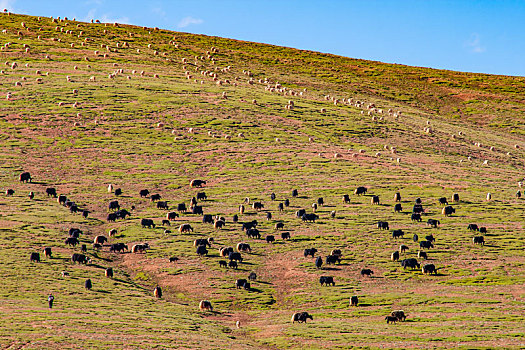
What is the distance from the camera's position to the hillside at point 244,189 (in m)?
40.5

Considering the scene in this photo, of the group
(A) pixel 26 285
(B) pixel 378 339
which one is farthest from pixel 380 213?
(A) pixel 26 285

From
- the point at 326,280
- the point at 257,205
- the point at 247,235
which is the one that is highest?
the point at 257,205

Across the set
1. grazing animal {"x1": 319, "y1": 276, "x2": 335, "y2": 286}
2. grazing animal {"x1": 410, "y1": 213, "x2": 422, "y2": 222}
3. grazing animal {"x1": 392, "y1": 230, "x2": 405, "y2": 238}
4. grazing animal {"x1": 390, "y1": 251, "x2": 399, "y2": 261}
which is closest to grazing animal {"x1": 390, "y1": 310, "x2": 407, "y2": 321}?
grazing animal {"x1": 319, "y1": 276, "x2": 335, "y2": 286}

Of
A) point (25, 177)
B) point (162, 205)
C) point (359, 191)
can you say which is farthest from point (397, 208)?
point (25, 177)

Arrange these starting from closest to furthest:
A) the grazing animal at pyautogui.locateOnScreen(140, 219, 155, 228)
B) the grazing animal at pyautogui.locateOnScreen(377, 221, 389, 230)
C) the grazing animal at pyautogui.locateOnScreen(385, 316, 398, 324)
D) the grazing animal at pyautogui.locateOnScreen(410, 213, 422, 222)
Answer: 1. the grazing animal at pyautogui.locateOnScreen(385, 316, 398, 324)
2. the grazing animal at pyautogui.locateOnScreen(377, 221, 389, 230)
3. the grazing animal at pyautogui.locateOnScreen(140, 219, 155, 228)
4. the grazing animal at pyautogui.locateOnScreen(410, 213, 422, 222)

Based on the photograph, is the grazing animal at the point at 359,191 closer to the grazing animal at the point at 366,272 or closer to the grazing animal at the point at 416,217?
the grazing animal at the point at 416,217

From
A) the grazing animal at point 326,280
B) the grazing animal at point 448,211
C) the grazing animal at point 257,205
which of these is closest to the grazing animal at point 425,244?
the grazing animal at point 326,280

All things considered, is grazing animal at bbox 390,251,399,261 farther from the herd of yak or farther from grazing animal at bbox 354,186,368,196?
grazing animal at bbox 354,186,368,196

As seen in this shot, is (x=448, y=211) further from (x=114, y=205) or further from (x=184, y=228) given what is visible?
(x=114, y=205)

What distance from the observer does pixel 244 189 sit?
75.9 metres

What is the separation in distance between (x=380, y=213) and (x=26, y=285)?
34.9 metres

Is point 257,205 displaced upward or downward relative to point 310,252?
upward

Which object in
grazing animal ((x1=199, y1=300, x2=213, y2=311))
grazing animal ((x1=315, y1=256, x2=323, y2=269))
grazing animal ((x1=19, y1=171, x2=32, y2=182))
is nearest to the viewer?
grazing animal ((x1=199, y1=300, x2=213, y2=311))

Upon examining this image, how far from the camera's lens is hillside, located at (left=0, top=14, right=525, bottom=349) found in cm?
4047
